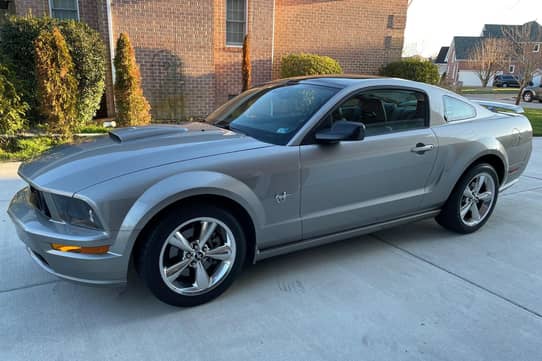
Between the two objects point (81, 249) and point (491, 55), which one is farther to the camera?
point (491, 55)

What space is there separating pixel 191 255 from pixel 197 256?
5 cm

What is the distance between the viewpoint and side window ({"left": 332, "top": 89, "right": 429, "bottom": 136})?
3.48 metres

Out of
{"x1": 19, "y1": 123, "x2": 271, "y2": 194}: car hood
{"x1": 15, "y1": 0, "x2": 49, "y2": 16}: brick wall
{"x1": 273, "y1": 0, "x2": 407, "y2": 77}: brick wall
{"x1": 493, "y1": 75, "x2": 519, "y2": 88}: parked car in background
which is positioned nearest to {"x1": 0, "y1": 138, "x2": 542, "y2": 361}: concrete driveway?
{"x1": 19, "y1": 123, "x2": 271, "y2": 194}: car hood

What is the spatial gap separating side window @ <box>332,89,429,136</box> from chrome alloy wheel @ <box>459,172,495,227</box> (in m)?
0.93

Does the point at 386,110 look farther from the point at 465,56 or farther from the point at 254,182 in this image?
the point at 465,56

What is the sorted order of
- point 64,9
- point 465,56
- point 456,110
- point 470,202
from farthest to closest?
point 465,56, point 64,9, point 470,202, point 456,110

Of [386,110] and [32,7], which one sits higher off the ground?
[32,7]

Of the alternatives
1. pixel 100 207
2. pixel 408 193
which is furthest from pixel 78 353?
pixel 408 193

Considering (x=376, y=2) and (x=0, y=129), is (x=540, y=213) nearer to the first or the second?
(x=0, y=129)

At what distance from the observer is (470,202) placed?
4262 millimetres

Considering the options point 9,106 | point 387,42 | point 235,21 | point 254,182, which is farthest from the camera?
point 387,42

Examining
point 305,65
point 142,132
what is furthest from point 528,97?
point 142,132

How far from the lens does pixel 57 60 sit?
7066 millimetres

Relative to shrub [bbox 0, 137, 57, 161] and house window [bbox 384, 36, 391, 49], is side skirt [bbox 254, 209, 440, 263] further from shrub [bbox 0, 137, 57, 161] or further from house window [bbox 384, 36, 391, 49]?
house window [bbox 384, 36, 391, 49]
